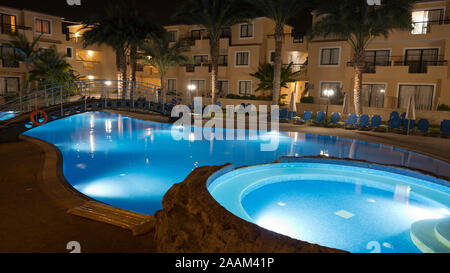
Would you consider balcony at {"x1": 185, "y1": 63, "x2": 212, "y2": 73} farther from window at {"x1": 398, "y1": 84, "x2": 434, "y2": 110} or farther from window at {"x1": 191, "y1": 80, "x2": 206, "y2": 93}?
window at {"x1": 398, "y1": 84, "x2": 434, "y2": 110}

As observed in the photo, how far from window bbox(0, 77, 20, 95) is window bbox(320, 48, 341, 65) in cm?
2671

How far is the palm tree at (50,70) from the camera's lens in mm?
27422

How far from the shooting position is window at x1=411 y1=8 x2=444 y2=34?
22797mm

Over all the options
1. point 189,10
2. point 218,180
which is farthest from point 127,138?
point 189,10

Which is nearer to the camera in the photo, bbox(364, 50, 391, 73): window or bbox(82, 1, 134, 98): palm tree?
bbox(364, 50, 391, 73): window

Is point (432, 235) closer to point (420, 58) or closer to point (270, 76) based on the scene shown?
point (420, 58)

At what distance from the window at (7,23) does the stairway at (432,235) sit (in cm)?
3355

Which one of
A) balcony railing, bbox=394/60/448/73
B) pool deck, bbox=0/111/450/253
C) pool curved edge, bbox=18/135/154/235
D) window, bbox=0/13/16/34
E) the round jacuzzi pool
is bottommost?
the round jacuzzi pool

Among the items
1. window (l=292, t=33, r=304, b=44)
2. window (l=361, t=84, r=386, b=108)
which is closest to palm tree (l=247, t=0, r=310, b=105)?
window (l=292, t=33, r=304, b=44)

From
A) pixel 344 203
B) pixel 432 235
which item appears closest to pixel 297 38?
pixel 344 203

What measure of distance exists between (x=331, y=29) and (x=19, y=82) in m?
27.2

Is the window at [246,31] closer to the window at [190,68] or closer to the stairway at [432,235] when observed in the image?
the window at [190,68]

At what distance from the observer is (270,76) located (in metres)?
27.8

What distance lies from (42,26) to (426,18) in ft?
111
